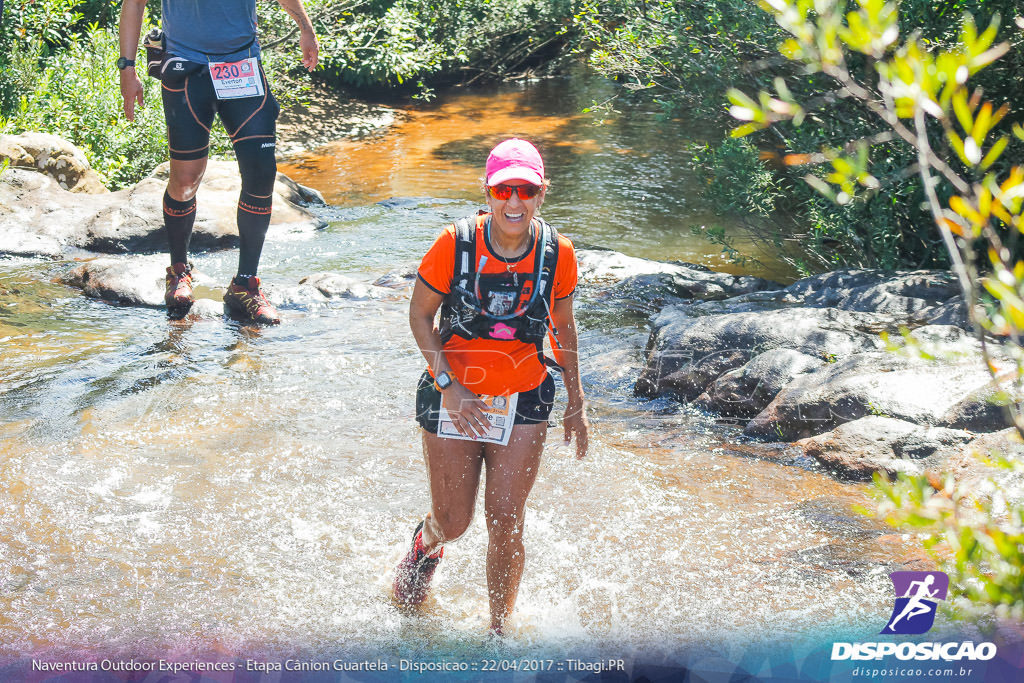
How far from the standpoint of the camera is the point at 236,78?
19.5 ft

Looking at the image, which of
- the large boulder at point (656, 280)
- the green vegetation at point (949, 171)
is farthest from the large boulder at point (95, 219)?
the green vegetation at point (949, 171)

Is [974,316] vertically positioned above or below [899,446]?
above

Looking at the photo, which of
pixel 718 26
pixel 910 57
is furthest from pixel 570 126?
pixel 910 57

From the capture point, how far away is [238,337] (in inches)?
244

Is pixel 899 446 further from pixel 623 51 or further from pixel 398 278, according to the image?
pixel 623 51

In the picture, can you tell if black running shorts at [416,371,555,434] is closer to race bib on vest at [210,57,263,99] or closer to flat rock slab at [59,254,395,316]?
race bib on vest at [210,57,263,99]

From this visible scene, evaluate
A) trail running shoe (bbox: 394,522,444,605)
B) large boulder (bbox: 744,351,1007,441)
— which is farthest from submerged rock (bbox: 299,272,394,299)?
trail running shoe (bbox: 394,522,444,605)

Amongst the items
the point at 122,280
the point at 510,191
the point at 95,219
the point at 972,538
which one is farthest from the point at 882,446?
the point at 95,219

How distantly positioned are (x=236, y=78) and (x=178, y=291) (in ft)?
4.80

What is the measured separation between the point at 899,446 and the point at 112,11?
11749 mm

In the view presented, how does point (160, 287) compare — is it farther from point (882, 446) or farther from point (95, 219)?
point (882, 446)

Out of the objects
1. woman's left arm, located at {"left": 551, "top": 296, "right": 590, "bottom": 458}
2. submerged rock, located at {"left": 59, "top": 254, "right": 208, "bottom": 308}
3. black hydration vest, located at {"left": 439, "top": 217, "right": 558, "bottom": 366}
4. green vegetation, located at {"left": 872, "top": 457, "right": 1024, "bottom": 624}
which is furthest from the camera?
submerged rock, located at {"left": 59, "top": 254, "right": 208, "bottom": 308}

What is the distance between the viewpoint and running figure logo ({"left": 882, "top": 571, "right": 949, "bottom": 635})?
3293mm

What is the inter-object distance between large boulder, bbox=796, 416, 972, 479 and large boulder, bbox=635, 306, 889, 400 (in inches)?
39.6
